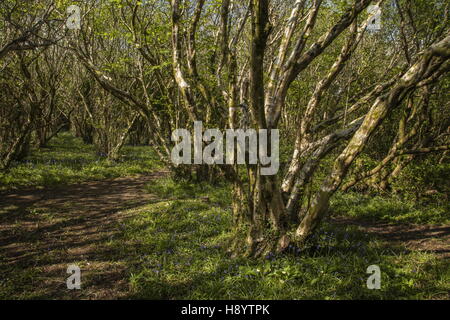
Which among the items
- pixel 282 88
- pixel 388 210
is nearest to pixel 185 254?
pixel 282 88

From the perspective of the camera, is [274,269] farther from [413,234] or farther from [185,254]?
[413,234]

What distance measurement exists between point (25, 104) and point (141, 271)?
1119 centimetres

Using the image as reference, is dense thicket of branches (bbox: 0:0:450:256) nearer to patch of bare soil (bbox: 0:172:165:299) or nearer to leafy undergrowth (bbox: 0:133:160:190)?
leafy undergrowth (bbox: 0:133:160:190)

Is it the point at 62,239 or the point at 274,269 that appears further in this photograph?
the point at 62,239

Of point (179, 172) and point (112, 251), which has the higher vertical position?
point (179, 172)

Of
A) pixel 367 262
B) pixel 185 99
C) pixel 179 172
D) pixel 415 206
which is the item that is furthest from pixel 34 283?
pixel 415 206

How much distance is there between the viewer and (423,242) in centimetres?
562

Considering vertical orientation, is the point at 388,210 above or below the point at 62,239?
above

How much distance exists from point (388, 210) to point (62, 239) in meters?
7.77

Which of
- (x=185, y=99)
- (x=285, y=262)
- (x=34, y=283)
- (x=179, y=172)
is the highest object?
(x=185, y=99)

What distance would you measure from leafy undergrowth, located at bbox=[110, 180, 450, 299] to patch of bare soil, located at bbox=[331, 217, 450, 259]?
46 cm

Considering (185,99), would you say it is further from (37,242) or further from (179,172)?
(179,172)

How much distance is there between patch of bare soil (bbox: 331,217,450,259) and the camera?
5.31 meters

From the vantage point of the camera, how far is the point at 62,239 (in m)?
5.81
